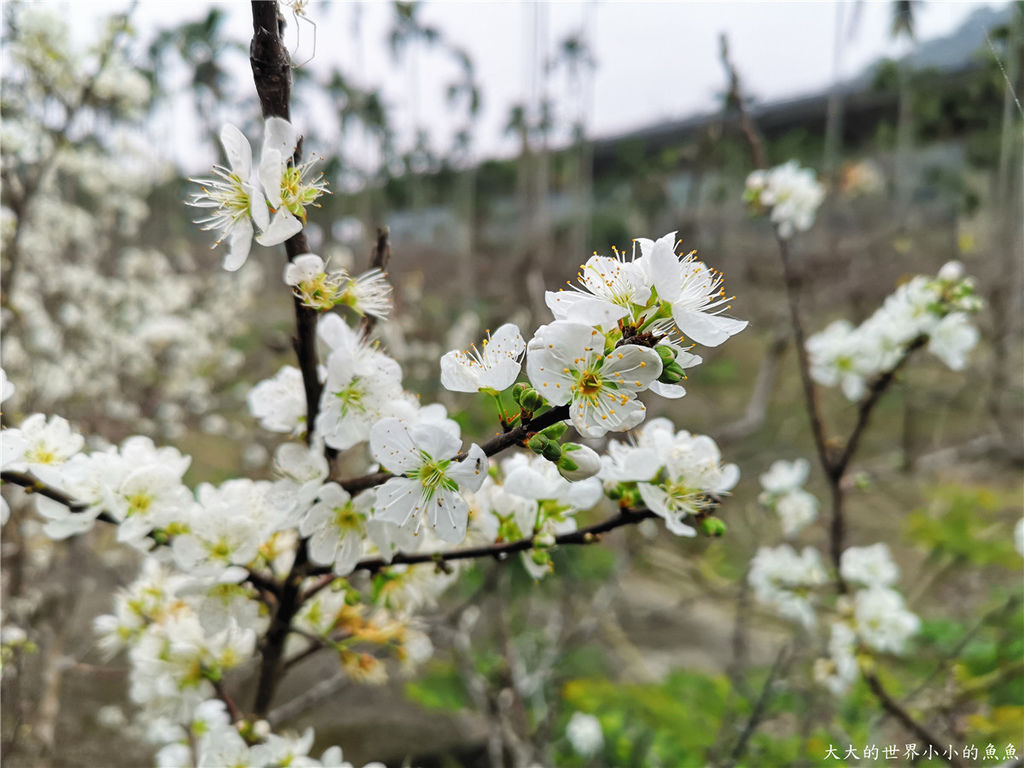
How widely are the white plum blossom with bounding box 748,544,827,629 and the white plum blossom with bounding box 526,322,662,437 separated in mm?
1411

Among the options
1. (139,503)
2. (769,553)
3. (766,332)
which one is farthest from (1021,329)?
(139,503)

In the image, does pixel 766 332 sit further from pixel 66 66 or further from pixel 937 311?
pixel 66 66

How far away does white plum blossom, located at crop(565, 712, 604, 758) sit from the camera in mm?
2287

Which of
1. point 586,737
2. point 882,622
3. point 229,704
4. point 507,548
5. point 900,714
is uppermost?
point 507,548

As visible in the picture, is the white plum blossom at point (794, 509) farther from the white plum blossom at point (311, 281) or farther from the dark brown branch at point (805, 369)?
the white plum blossom at point (311, 281)

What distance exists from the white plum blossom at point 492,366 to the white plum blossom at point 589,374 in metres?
0.04

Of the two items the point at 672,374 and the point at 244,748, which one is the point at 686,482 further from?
the point at 244,748

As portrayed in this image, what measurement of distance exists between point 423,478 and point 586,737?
2040 mm

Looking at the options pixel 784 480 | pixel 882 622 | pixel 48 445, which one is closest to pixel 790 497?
pixel 784 480

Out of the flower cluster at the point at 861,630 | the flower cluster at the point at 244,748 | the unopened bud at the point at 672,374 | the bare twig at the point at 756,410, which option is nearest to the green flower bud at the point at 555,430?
the unopened bud at the point at 672,374

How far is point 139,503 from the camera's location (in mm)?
852

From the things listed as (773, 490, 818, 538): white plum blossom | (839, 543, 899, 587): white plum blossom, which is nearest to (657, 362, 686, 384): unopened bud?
(839, 543, 899, 587): white plum blossom

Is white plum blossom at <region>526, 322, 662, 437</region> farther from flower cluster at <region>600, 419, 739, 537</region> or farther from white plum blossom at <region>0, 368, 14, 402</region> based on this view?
white plum blossom at <region>0, 368, 14, 402</region>

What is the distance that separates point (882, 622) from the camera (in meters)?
1.70
